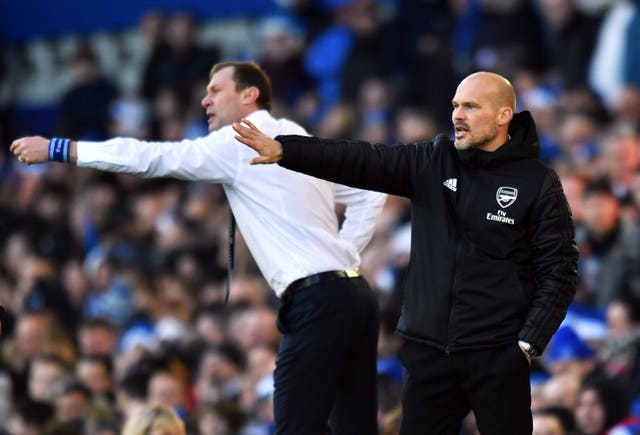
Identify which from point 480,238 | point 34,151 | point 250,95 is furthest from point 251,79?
point 480,238

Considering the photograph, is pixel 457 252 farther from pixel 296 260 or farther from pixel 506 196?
pixel 296 260

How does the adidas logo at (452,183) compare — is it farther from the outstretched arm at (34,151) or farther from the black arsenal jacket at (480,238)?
the outstretched arm at (34,151)

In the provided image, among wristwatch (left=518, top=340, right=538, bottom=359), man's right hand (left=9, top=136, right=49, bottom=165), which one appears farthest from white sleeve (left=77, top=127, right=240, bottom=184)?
wristwatch (left=518, top=340, right=538, bottom=359)

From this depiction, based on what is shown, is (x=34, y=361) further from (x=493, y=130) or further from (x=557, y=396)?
(x=493, y=130)

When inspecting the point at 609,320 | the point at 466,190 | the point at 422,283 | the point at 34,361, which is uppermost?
the point at 466,190

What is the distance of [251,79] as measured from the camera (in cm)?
685

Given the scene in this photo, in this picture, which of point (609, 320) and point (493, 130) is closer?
point (493, 130)

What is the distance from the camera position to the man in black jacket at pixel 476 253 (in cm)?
574

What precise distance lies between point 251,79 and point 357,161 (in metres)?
1.11

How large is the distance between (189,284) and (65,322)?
4.92 feet

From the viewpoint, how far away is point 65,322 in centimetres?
1338

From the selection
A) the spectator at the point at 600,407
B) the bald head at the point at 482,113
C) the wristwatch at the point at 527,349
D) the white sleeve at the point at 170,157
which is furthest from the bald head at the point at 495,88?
the spectator at the point at 600,407

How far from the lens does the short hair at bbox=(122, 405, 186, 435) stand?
23.4 feet

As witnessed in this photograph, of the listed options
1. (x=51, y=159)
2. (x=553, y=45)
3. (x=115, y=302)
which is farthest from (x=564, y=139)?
(x=51, y=159)
